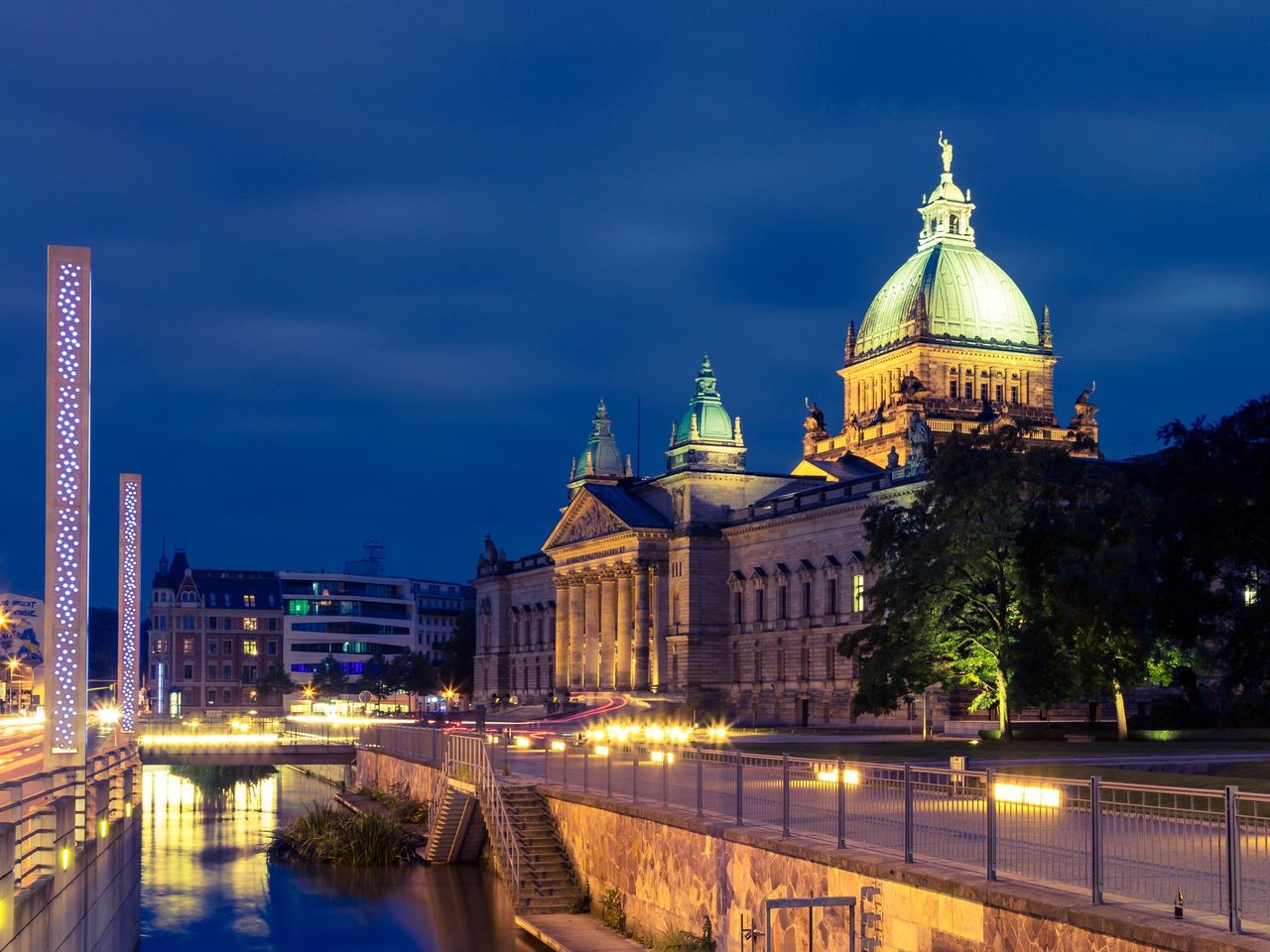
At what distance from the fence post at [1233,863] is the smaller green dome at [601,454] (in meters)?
147

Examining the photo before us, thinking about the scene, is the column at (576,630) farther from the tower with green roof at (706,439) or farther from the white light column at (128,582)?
the white light column at (128,582)

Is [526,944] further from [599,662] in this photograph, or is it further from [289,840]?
[599,662]

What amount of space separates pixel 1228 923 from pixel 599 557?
5051 inches

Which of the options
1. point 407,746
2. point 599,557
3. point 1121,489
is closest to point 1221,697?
point 1121,489

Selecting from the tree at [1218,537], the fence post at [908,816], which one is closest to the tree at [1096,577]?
the tree at [1218,537]

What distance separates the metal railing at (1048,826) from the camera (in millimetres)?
18688

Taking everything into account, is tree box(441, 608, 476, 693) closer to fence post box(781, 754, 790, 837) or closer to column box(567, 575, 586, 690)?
column box(567, 575, 586, 690)

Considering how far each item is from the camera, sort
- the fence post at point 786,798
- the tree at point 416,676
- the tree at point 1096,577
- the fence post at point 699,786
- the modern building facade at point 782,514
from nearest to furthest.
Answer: the fence post at point 786,798
the fence post at point 699,786
the tree at point 1096,577
the modern building facade at point 782,514
the tree at point 416,676

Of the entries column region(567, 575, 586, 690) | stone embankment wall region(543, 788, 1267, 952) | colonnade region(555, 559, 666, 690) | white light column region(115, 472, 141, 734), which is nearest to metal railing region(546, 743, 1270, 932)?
stone embankment wall region(543, 788, 1267, 952)

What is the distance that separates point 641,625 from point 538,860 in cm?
9707

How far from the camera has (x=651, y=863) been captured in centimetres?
3400

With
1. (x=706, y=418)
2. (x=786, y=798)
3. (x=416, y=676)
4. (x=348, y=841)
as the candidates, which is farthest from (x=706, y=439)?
(x=786, y=798)

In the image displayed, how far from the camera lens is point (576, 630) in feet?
505

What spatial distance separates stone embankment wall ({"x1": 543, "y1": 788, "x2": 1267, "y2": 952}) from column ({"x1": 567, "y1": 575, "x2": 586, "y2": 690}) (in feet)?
368
